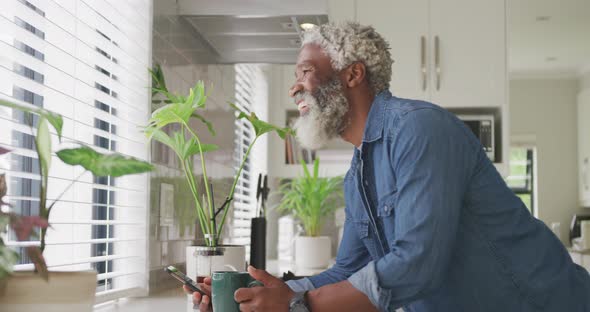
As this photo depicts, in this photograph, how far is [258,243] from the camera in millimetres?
2742

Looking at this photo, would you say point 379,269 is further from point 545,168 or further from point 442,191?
point 545,168

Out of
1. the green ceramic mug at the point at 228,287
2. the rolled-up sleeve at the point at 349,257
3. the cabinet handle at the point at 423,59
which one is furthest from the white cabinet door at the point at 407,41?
→ the green ceramic mug at the point at 228,287

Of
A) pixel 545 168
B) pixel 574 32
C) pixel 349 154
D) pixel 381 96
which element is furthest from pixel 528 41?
pixel 381 96

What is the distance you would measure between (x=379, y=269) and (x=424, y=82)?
2704mm

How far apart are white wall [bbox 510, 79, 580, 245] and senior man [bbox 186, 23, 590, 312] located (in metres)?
7.47

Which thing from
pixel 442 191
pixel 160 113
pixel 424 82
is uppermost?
pixel 424 82

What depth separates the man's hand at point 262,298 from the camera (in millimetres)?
1371

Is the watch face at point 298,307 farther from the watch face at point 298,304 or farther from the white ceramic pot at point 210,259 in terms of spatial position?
the white ceramic pot at point 210,259

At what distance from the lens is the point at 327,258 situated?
3848 millimetres

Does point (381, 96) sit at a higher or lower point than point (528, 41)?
lower

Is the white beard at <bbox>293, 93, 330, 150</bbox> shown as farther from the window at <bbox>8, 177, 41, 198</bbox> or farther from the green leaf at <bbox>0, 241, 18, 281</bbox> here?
the green leaf at <bbox>0, 241, 18, 281</bbox>

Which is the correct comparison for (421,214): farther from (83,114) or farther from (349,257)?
(83,114)

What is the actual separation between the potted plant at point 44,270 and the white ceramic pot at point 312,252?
2787 millimetres

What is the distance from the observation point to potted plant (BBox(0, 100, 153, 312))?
0.91 metres
